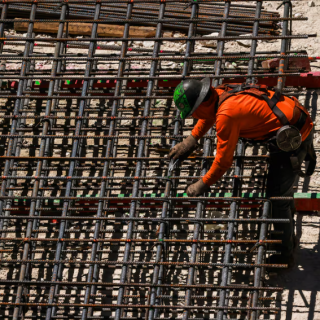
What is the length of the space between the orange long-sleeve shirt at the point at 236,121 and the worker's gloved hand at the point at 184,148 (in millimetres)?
381

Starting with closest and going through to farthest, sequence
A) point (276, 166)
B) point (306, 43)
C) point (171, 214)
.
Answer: point (276, 166), point (171, 214), point (306, 43)

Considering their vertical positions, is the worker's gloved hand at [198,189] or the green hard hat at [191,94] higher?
the green hard hat at [191,94]

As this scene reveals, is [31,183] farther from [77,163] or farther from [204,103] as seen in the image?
[204,103]

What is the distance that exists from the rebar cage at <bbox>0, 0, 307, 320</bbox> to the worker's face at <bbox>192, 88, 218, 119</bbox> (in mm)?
805

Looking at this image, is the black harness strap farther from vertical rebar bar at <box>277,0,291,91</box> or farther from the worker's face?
vertical rebar bar at <box>277,0,291,91</box>

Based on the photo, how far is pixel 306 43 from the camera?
9672 millimetres

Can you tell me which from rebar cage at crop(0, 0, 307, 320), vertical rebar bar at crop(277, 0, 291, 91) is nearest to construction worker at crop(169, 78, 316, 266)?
rebar cage at crop(0, 0, 307, 320)

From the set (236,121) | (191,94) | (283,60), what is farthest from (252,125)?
(283,60)

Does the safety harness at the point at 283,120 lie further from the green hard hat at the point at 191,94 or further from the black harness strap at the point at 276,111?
the green hard hat at the point at 191,94

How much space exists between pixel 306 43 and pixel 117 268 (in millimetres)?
4075

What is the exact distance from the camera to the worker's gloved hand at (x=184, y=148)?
771 cm

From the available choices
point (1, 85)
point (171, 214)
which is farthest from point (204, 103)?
point (1, 85)

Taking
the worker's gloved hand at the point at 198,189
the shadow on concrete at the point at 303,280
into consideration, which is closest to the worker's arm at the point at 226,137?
the worker's gloved hand at the point at 198,189

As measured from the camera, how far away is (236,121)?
689cm
